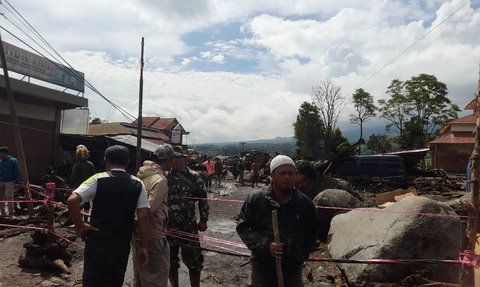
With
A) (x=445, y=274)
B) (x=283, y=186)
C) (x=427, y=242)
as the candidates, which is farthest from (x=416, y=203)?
(x=283, y=186)

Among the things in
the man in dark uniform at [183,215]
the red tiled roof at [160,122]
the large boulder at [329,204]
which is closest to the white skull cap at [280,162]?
the man in dark uniform at [183,215]

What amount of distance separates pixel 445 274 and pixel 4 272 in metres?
6.01

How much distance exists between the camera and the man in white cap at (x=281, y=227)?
117 inches

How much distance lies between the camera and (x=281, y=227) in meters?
2.99

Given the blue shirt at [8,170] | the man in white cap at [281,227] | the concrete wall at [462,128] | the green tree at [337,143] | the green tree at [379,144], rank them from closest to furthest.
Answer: the man in white cap at [281,227]
the blue shirt at [8,170]
the concrete wall at [462,128]
the green tree at [337,143]
the green tree at [379,144]

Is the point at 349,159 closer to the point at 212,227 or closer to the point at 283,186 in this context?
the point at 212,227

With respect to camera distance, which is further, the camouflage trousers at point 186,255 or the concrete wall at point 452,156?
the concrete wall at point 452,156

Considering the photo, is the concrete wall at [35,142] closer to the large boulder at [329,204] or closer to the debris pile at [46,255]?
the debris pile at [46,255]

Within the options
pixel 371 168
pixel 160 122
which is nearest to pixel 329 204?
pixel 371 168

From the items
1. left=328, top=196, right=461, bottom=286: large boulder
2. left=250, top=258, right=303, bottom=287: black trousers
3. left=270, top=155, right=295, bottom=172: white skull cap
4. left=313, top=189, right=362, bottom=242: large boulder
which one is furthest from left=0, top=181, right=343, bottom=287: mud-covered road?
left=270, top=155, right=295, bottom=172: white skull cap

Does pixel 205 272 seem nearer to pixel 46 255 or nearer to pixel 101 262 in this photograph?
pixel 46 255

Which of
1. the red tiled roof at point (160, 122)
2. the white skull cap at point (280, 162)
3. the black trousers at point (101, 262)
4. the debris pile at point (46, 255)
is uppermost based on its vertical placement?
the red tiled roof at point (160, 122)

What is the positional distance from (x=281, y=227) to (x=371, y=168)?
16.9 m

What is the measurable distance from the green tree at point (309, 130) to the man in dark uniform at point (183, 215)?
41666 millimetres
